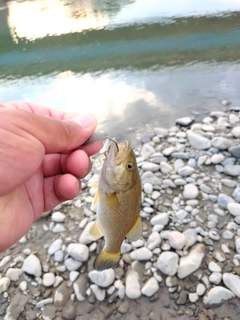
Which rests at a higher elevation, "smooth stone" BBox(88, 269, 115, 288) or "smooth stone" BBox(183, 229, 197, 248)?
"smooth stone" BBox(88, 269, 115, 288)

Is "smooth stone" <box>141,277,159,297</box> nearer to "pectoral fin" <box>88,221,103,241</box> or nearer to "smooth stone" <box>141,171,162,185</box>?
"pectoral fin" <box>88,221,103,241</box>

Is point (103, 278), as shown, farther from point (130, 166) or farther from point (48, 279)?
point (130, 166)

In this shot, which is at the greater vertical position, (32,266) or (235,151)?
(32,266)

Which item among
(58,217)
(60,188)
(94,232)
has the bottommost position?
(58,217)

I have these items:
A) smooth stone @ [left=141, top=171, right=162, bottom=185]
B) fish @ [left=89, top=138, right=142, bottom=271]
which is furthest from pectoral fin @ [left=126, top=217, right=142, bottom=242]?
smooth stone @ [left=141, top=171, right=162, bottom=185]

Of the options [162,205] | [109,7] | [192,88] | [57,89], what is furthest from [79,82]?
[109,7]

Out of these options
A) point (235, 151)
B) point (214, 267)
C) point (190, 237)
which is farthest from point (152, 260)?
point (235, 151)

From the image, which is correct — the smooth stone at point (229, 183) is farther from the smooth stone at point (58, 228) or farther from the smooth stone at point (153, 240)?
the smooth stone at point (58, 228)

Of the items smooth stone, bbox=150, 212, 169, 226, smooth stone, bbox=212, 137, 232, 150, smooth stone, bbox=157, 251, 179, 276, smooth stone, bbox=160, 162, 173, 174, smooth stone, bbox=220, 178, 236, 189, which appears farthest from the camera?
smooth stone, bbox=212, 137, 232, 150
